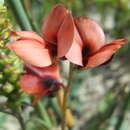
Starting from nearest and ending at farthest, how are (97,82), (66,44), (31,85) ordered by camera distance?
(66,44) < (31,85) < (97,82)

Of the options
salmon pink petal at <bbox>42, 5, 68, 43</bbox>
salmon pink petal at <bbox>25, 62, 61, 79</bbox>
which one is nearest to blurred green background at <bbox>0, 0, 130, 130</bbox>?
salmon pink petal at <bbox>25, 62, 61, 79</bbox>

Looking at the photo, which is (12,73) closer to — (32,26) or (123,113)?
(32,26)

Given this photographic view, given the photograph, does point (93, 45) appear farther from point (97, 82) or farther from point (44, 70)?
point (97, 82)

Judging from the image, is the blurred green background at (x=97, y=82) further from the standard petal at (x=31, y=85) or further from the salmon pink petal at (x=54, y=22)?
the salmon pink petal at (x=54, y=22)

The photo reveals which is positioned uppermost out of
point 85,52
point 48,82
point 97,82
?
point 85,52

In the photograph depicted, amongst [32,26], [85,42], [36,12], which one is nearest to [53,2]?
[36,12]

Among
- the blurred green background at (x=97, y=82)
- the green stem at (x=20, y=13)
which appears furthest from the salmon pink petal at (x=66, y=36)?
the blurred green background at (x=97, y=82)

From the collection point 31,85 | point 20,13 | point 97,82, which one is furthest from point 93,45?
point 97,82
